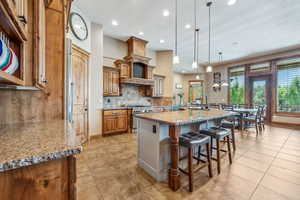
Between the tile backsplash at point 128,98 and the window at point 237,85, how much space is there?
17.8 ft

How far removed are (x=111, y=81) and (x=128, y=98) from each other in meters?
1.09

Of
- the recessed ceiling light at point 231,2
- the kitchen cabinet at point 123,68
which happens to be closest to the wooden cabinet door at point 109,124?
the kitchen cabinet at point 123,68

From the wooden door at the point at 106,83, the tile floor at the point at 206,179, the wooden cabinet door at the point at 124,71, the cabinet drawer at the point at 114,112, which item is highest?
the wooden cabinet door at the point at 124,71

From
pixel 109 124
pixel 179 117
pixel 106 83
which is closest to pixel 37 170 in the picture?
pixel 179 117

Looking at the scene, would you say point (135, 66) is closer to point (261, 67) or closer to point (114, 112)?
point (114, 112)

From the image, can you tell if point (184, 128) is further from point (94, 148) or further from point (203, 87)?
point (203, 87)

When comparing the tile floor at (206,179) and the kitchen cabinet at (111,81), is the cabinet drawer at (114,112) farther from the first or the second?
the tile floor at (206,179)

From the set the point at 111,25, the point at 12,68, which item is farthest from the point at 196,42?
the point at 12,68

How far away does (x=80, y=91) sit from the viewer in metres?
3.36

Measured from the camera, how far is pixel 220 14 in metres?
3.40

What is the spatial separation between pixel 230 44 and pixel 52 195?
6.68 m

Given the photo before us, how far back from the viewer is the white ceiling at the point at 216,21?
121 inches

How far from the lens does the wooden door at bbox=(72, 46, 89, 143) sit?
3.16 m

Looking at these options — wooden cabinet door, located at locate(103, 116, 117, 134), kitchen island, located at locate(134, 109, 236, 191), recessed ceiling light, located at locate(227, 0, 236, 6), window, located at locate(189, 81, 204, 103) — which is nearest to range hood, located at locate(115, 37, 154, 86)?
wooden cabinet door, located at locate(103, 116, 117, 134)
